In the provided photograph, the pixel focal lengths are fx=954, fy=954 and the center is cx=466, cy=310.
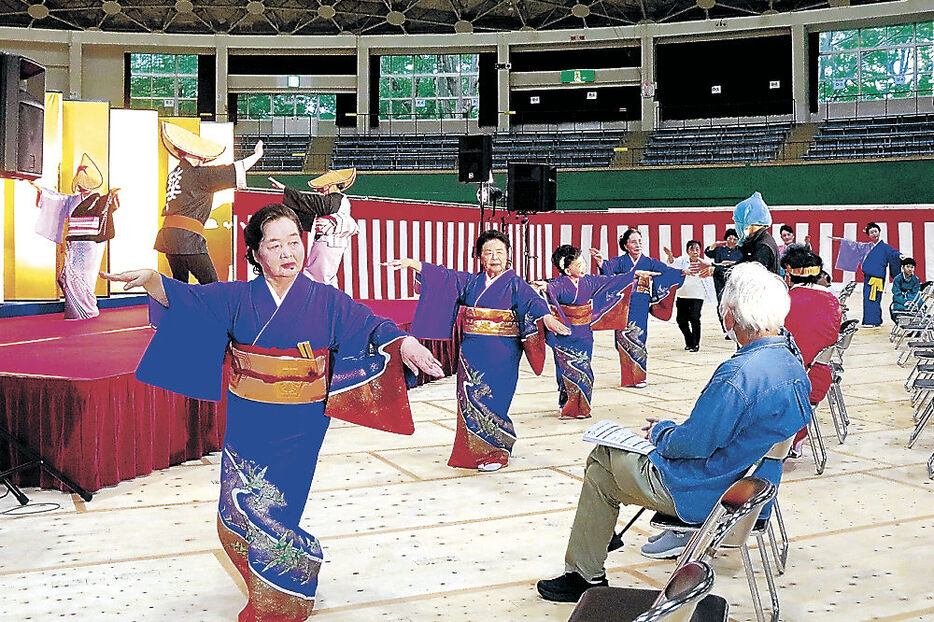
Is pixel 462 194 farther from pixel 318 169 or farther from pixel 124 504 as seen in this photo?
pixel 124 504

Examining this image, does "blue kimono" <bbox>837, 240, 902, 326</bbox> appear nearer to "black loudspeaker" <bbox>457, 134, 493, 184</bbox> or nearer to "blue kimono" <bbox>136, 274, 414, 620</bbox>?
"black loudspeaker" <bbox>457, 134, 493, 184</bbox>

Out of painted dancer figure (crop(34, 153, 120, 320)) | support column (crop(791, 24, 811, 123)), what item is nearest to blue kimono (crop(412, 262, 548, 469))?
painted dancer figure (crop(34, 153, 120, 320))

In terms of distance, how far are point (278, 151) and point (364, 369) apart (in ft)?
65.5

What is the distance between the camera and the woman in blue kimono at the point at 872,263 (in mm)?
12305

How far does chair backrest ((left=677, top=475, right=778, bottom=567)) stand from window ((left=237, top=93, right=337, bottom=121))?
894 inches

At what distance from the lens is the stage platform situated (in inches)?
164

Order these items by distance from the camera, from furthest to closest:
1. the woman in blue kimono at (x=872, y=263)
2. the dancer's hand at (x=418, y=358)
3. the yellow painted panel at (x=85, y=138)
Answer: the woman in blue kimono at (x=872, y=263) → the yellow painted panel at (x=85, y=138) → the dancer's hand at (x=418, y=358)

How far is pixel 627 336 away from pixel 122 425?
446 centimetres

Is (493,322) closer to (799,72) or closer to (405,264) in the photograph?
(405,264)

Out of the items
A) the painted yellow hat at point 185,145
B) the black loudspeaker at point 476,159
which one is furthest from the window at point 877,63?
the painted yellow hat at point 185,145

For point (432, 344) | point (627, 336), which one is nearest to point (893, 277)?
point (627, 336)

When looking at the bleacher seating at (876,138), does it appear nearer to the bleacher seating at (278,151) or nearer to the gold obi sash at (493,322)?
the bleacher seating at (278,151)

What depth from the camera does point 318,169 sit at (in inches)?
846

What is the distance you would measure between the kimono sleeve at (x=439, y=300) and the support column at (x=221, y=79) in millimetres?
19151
